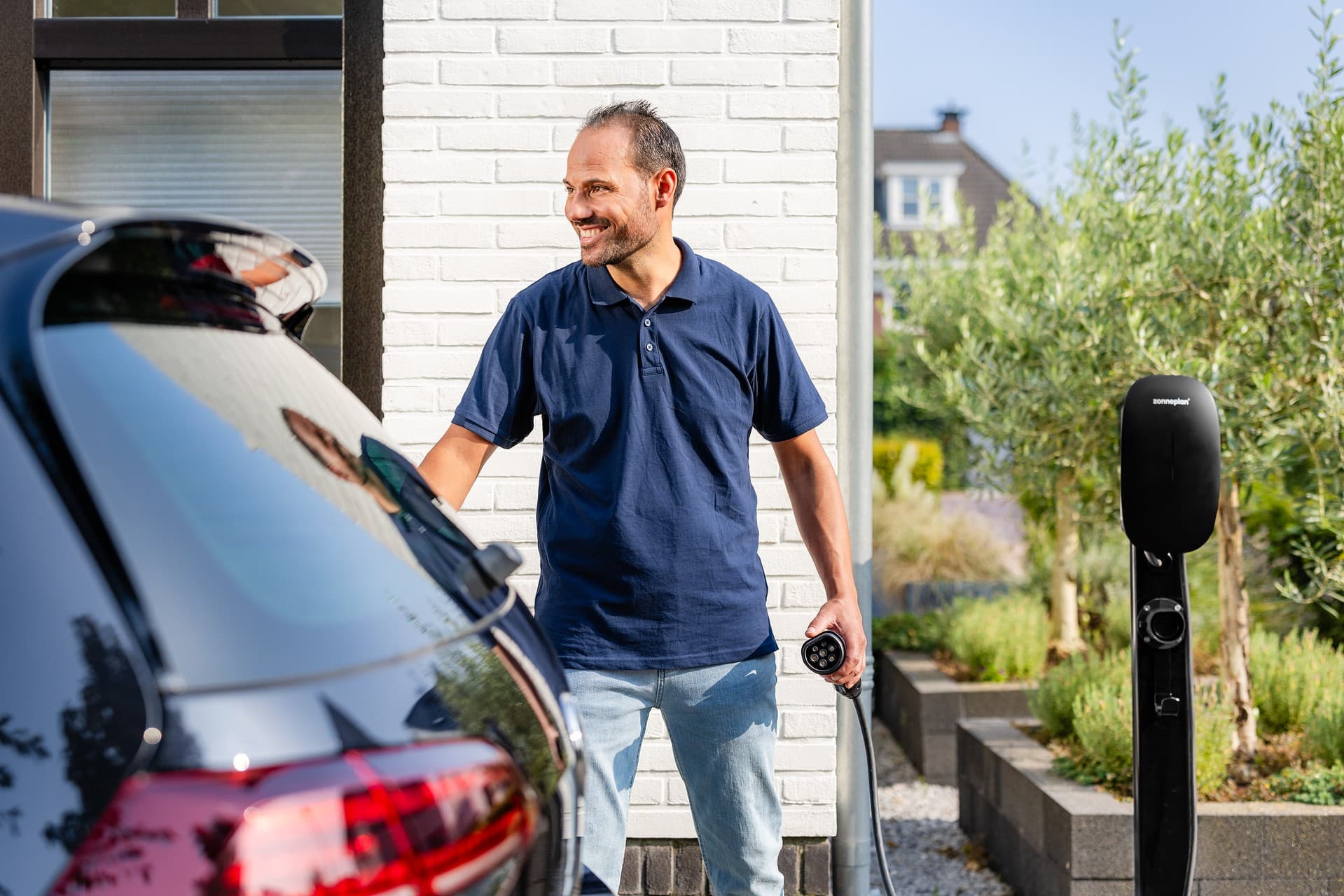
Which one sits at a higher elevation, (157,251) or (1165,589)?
(157,251)

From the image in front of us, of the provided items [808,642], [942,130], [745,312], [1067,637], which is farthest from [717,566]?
[942,130]

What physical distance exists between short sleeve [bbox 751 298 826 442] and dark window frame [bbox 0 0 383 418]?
1.43 metres

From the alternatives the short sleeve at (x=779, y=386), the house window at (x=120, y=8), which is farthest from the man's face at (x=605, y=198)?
the house window at (x=120, y=8)

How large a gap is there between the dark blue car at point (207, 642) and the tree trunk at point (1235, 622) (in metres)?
3.51

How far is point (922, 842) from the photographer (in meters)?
4.60

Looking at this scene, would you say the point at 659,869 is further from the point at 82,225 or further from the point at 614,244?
the point at 82,225

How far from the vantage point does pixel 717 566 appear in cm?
229

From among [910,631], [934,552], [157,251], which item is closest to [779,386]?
[157,251]

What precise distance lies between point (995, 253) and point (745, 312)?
5.31 metres

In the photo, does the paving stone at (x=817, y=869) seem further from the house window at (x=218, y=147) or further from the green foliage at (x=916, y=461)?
the green foliage at (x=916, y=461)

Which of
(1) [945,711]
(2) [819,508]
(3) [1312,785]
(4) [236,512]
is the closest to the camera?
(4) [236,512]

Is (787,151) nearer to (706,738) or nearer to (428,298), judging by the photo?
(428,298)

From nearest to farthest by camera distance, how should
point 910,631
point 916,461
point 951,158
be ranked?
point 910,631, point 916,461, point 951,158

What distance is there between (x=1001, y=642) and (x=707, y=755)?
4013 millimetres
